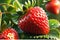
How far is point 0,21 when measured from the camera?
377 mm

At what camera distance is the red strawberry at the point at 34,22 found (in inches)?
14.7

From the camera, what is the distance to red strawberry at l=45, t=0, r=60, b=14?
0.40 meters

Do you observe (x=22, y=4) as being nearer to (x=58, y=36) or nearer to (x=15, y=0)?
(x=15, y=0)

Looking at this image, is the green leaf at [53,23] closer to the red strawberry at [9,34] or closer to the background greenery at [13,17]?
the background greenery at [13,17]

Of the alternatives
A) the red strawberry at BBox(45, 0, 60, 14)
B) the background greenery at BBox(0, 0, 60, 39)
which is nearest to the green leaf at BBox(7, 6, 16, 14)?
the background greenery at BBox(0, 0, 60, 39)

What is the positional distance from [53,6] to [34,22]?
79 millimetres

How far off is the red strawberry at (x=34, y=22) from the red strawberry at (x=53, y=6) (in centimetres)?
3

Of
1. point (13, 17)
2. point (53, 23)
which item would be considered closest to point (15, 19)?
point (13, 17)

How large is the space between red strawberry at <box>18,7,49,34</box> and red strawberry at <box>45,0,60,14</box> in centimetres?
3

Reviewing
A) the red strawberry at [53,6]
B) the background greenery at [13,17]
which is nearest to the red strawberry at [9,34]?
the background greenery at [13,17]

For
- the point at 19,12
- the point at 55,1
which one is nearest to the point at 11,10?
the point at 19,12

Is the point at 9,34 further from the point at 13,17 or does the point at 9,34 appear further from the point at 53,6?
the point at 53,6

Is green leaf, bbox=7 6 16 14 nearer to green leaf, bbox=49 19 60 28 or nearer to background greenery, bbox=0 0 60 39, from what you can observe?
background greenery, bbox=0 0 60 39

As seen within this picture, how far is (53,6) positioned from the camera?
1.31ft
